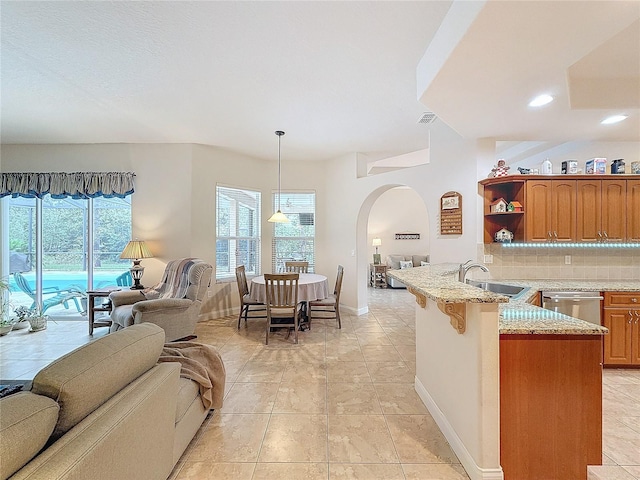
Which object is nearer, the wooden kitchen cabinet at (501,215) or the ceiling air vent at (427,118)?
the wooden kitchen cabinet at (501,215)

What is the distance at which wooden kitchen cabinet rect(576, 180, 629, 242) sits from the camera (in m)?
3.12

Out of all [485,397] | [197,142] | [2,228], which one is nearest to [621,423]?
[485,397]

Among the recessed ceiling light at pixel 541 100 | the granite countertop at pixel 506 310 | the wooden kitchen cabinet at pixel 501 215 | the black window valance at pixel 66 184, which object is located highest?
the recessed ceiling light at pixel 541 100

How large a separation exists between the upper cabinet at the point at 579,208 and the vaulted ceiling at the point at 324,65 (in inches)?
22.1

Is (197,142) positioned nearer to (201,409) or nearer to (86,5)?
(86,5)

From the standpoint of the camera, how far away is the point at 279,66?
253 centimetres

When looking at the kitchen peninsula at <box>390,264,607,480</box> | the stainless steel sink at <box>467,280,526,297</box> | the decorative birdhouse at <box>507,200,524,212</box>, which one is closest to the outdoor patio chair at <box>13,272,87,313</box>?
the kitchen peninsula at <box>390,264,607,480</box>

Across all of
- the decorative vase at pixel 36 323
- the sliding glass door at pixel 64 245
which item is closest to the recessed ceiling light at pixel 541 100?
the sliding glass door at pixel 64 245

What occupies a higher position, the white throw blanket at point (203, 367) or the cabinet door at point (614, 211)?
the cabinet door at point (614, 211)

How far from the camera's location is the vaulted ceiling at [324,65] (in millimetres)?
1761

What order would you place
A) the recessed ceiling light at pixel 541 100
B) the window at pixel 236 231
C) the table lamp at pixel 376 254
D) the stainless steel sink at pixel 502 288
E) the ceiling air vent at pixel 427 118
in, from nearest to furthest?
the recessed ceiling light at pixel 541 100 → the stainless steel sink at pixel 502 288 → the ceiling air vent at pixel 427 118 → the window at pixel 236 231 → the table lamp at pixel 376 254

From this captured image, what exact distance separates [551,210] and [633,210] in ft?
2.79

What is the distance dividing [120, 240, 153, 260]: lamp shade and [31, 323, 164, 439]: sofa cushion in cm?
323

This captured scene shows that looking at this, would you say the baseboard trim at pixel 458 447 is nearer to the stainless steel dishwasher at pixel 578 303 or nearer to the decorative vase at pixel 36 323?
the stainless steel dishwasher at pixel 578 303
